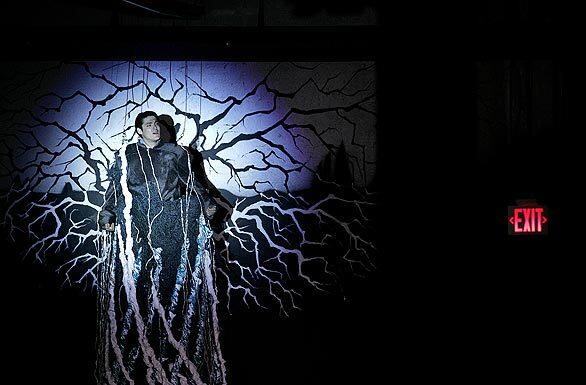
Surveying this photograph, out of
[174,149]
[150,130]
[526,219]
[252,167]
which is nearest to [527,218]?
[526,219]

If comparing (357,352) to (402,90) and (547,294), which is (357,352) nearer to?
(547,294)

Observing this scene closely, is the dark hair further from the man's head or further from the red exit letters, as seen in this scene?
the red exit letters

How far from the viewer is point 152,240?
2840 millimetres

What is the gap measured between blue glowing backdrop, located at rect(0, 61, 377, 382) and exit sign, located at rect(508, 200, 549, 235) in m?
0.78

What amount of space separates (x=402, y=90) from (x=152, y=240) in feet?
5.37

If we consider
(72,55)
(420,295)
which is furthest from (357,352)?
(72,55)

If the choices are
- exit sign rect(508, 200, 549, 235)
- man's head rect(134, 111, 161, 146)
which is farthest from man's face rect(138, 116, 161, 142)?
exit sign rect(508, 200, 549, 235)

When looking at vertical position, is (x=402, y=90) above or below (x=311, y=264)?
above

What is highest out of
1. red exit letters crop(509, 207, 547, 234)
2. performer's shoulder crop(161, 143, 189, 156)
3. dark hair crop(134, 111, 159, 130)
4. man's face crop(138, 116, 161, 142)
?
dark hair crop(134, 111, 159, 130)

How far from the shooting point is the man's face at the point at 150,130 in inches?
113

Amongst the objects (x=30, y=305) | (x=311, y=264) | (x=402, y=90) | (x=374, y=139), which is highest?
(x=402, y=90)

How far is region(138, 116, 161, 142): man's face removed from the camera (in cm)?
288

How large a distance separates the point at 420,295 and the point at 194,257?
→ 50.9 inches

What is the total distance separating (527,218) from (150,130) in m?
2.17
